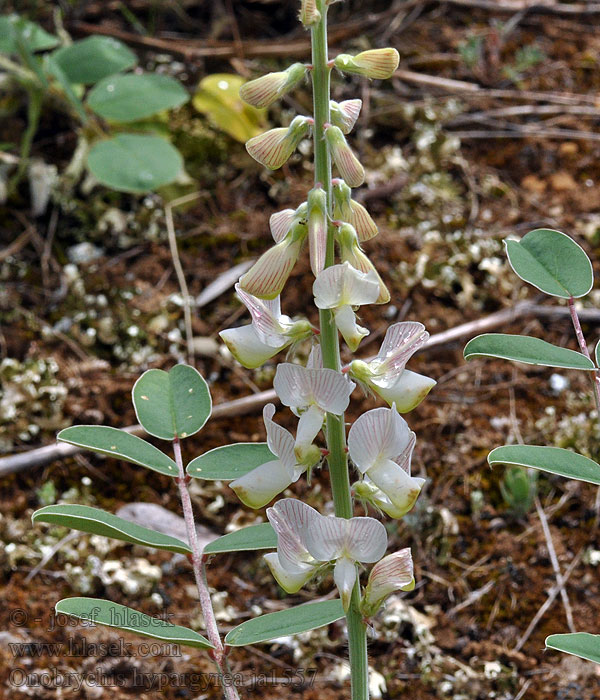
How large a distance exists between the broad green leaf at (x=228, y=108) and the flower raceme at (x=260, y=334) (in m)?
1.98

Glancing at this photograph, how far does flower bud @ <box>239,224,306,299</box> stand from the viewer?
3.68ft

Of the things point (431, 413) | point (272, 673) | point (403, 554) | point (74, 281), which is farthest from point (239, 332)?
point (74, 281)

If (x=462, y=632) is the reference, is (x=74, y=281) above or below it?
above

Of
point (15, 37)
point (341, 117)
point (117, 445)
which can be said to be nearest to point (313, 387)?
point (341, 117)

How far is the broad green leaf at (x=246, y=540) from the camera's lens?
1.36m

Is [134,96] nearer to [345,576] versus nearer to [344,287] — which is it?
[344,287]

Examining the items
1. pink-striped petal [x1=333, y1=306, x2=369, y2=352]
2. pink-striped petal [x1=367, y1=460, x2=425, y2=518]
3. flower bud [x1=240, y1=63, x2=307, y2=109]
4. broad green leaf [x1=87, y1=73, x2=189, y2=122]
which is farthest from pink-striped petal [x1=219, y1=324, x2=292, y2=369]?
broad green leaf [x1=87, y1=73, x2=189, y2=122]

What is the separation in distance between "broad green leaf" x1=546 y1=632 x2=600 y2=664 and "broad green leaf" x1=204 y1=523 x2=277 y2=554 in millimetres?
452

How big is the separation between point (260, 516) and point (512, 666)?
0.73 metres

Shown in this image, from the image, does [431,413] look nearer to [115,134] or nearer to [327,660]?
[327,660]

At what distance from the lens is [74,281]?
→ 2.78m

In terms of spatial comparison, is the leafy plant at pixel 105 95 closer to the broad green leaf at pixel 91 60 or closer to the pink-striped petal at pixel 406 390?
the broad green leaf at pixel 91 60

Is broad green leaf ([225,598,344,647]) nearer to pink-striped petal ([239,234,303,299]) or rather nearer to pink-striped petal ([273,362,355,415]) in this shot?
pink-striped petal ([273,362,355,415])

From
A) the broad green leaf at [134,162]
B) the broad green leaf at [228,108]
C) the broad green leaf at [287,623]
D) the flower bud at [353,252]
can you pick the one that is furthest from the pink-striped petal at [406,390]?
the broad green leaf at [228,108]
